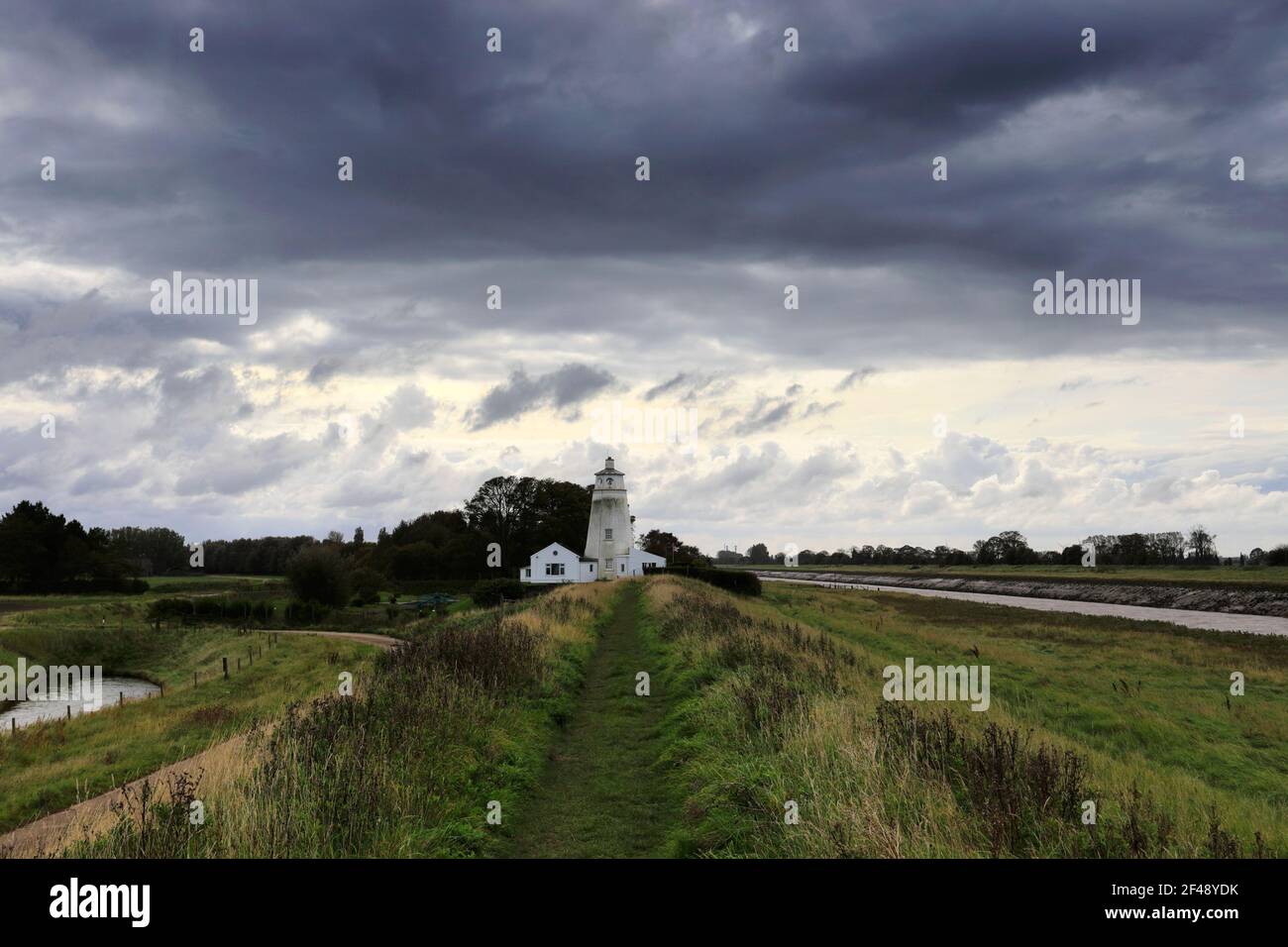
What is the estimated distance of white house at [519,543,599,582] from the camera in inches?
3130

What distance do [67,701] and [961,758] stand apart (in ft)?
167

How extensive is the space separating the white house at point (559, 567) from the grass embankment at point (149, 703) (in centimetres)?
2811

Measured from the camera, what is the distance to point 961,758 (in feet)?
31.7

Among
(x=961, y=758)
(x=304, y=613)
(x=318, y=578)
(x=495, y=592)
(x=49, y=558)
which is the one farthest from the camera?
(x=49, y=558)

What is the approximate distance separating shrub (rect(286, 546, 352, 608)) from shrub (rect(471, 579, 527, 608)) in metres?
14.2

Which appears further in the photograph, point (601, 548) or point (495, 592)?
point (601, 548)

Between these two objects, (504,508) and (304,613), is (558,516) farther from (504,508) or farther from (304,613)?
(304,613)

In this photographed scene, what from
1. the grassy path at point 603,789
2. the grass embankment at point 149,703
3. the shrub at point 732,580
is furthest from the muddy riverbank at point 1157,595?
the grass embankment at point 149,703

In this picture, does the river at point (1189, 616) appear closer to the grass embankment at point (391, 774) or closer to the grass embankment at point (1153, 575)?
the grass embankment at point (1153, 575)

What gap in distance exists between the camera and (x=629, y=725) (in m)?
14.7

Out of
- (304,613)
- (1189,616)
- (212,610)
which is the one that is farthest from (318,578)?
(1189,616)

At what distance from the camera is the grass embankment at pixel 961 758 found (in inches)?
290
